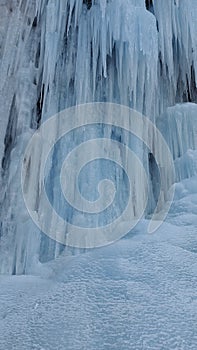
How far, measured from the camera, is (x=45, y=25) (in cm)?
411

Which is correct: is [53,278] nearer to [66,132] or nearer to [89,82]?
[66,132]

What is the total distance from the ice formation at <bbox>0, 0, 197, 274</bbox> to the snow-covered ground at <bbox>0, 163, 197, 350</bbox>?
113cm

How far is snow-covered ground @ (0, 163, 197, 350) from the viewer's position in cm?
200

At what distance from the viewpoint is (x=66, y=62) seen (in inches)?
168

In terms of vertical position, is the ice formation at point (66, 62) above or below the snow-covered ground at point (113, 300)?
above

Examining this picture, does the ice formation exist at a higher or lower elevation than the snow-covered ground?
higher

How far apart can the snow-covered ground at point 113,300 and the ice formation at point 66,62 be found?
1130mm

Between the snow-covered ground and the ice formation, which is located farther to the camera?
the ice formation

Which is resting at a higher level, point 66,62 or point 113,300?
point 66,62

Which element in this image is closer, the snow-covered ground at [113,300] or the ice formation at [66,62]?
the snow-covered ground at [113,300]

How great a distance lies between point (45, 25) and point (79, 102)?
72 cm

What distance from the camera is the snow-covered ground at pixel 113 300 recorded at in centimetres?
200

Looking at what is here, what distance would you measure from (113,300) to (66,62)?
2.63 meters

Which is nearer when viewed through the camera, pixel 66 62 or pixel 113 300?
pixel 113 300
